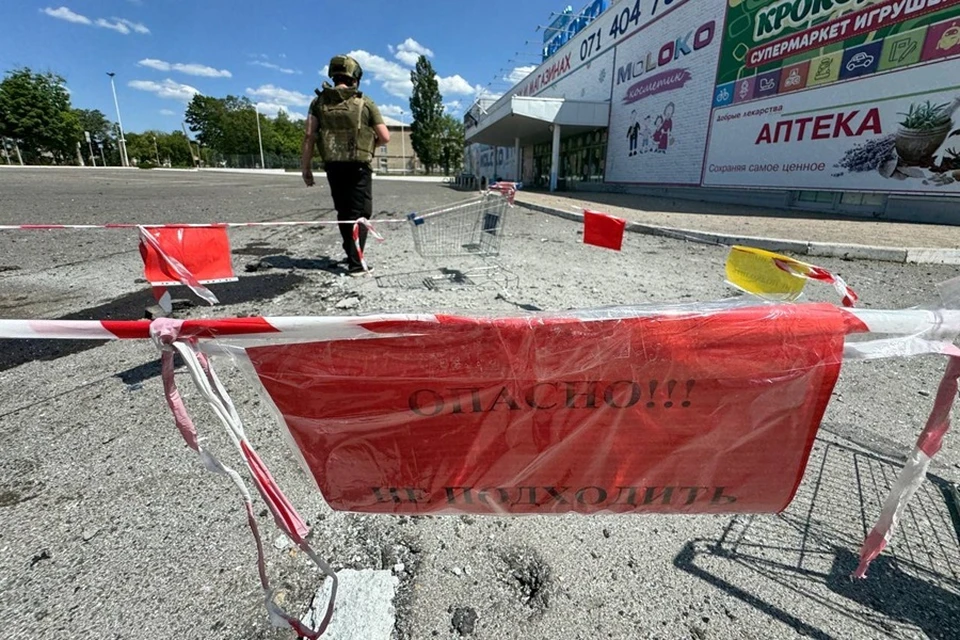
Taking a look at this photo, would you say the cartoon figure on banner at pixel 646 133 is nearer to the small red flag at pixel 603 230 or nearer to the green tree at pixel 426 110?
the small red flag at pixel 603 230

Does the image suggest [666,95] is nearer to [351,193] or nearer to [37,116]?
[351,193]

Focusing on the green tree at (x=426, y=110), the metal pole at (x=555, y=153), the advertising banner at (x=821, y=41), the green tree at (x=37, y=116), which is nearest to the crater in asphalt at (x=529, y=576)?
the advertising banner at (x=821, y=41)

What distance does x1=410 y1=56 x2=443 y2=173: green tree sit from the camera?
212 ft

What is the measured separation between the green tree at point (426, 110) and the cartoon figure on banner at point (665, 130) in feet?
174

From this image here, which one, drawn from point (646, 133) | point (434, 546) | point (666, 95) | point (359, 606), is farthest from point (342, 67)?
point (646, 133)

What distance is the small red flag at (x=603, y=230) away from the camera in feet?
17.1

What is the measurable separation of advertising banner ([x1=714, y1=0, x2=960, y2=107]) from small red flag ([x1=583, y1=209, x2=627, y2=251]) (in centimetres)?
1099

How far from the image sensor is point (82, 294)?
5.14 m

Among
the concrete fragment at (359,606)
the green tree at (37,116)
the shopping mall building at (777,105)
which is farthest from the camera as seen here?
the green tree at (37,116)

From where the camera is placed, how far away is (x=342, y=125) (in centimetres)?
543

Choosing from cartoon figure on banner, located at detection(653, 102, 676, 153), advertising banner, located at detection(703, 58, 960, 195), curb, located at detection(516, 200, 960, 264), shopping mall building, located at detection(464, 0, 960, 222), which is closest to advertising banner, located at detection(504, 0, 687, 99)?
shopping mall building, located at detection(464, 0, 960, 222)

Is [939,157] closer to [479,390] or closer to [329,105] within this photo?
[329,105]

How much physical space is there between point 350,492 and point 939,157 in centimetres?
1474

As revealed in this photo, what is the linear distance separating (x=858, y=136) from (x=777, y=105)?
9.81 ft
